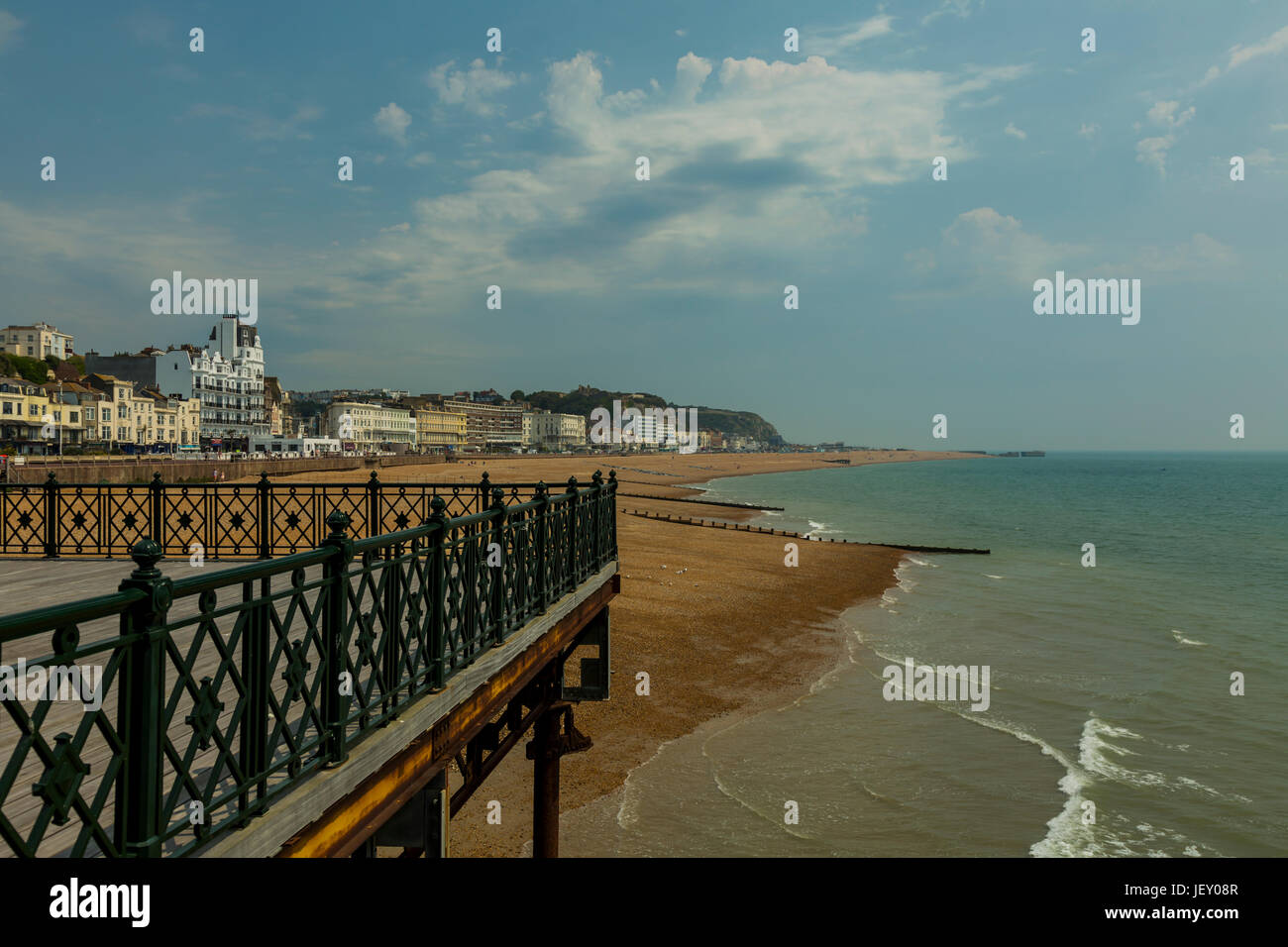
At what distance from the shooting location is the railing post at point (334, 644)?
420 centimetres

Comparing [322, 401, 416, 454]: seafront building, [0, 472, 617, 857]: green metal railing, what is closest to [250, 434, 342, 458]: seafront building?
[322, 401, 416, 454]: seafront building

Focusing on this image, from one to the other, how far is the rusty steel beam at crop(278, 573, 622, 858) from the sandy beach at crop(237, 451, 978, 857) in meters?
5.35

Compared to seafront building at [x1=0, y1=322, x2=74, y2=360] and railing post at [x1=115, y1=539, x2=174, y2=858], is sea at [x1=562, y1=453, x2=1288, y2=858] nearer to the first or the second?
railing post at [x1=115, y1=539, x2=174, y2=858]

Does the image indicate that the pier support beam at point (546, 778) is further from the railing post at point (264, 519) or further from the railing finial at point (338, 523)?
the railing finial at point (338, 523)

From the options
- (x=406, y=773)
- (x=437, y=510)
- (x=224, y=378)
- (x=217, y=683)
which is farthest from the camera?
(x=224, y=378)

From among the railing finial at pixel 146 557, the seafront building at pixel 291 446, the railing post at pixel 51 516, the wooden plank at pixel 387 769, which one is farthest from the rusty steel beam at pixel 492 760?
the seafront building at pixel 291 446

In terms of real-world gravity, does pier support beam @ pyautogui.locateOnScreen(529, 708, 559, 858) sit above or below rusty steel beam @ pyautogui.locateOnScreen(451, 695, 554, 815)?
below

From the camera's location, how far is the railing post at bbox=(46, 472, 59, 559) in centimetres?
1256

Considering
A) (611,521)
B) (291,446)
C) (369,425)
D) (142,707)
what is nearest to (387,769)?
(142,707)

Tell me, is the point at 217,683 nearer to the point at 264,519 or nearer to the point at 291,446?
the point at 264,519

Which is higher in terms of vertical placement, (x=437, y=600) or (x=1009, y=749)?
(x=437, y=600)

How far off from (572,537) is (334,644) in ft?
16.0

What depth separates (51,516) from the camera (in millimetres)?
12758

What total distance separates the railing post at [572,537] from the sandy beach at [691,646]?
4689 mm
